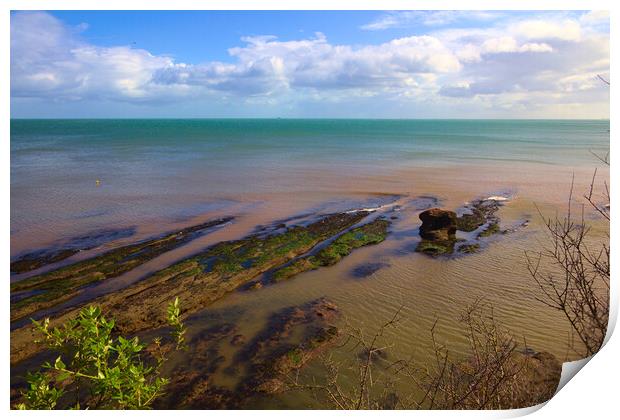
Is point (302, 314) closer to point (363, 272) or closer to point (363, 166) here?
point (363, 272)

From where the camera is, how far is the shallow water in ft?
23.4

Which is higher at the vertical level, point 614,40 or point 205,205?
point 614,40

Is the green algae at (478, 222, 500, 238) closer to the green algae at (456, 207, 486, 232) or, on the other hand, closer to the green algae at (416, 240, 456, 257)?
the green algae at (456, 207, 486, 232)

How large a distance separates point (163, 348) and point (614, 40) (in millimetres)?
7060

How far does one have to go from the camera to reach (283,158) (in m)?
31.2

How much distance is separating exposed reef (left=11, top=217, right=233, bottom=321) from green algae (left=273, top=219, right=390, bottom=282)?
3513mm

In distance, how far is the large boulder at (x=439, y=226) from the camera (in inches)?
439

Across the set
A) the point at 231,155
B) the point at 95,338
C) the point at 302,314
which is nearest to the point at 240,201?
the point at 302,314

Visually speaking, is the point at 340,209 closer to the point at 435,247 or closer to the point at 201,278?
the point at 435,247

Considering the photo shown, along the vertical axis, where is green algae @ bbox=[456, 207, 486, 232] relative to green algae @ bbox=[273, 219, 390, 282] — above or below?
above

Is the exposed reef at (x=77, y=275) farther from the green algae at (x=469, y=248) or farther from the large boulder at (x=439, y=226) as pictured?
the green algae at (x=469, y=248)

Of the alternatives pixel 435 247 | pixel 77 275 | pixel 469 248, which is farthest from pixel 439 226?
pixel 77 275

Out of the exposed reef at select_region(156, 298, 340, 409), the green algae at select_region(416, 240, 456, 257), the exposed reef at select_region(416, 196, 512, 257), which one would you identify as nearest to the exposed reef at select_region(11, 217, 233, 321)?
the exposed reef at select_region(156, 298, 340, 409)

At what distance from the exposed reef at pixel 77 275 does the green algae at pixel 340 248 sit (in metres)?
3.51
